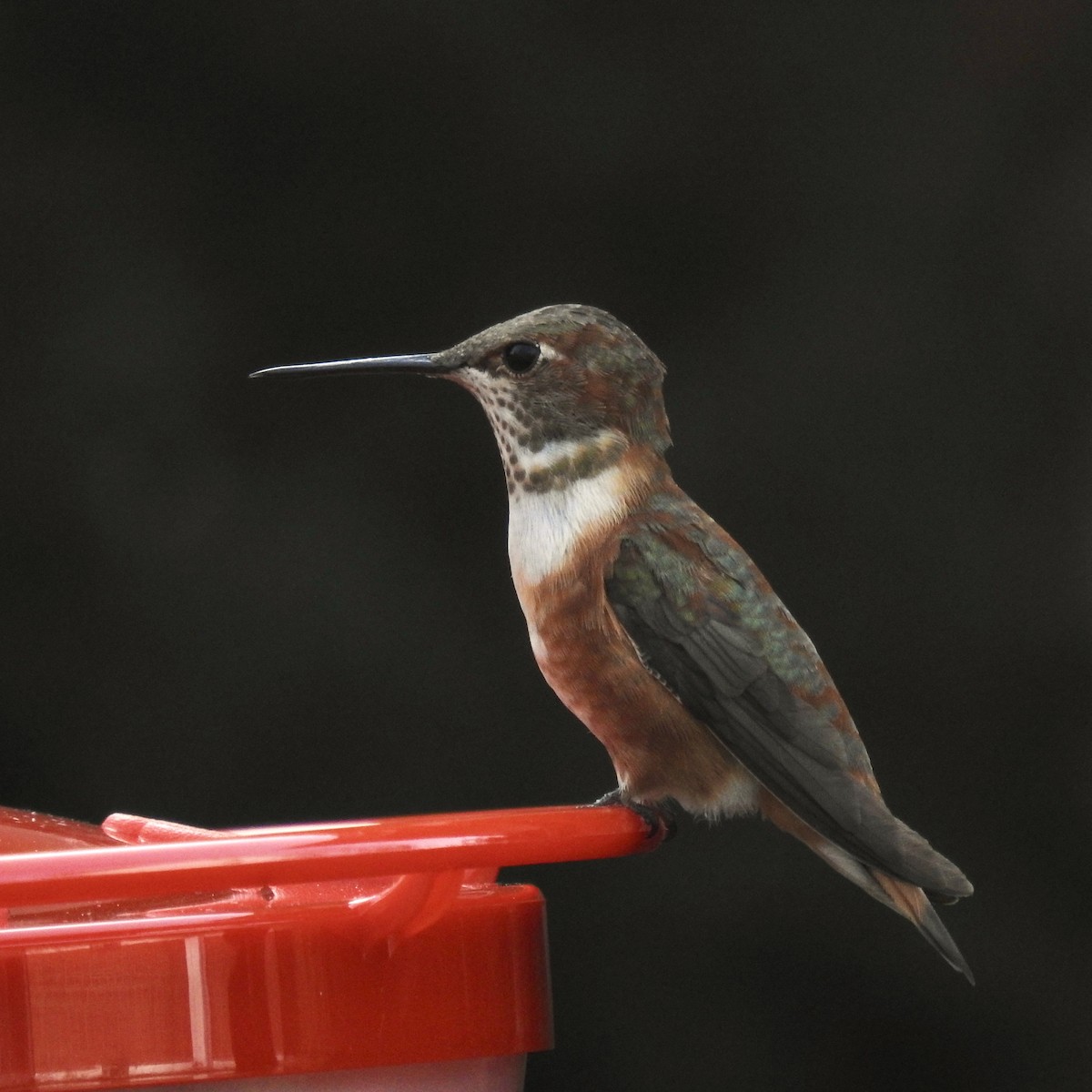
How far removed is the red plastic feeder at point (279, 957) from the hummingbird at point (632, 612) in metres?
0.28

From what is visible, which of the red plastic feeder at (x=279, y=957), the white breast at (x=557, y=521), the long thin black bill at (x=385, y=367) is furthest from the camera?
the white breast at (x=557, y=521)

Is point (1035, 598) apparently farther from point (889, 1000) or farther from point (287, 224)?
point (287, 224)

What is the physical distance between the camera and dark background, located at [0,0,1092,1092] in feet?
7.52

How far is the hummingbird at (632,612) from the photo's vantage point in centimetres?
120

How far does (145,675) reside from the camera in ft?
8.05

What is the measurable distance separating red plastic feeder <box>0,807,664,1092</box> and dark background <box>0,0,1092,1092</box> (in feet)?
4.83

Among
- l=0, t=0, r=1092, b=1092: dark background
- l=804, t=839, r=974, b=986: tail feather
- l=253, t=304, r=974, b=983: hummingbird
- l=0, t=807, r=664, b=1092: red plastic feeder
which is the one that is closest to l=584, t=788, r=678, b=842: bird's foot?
l=253, t=304, r=974, b=983: hummingbird

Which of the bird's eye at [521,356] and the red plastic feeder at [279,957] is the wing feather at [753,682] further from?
the red plastic feeder at [279,957]

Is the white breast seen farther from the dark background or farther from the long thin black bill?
the dark background

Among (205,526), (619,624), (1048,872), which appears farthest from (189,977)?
(1048,872)

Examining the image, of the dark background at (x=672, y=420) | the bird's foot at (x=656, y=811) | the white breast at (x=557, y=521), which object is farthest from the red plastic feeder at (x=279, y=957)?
the dark background at (x=672, y=420)

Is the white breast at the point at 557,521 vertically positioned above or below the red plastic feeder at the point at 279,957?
above

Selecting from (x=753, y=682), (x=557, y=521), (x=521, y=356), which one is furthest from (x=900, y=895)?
(x=521, y=356)

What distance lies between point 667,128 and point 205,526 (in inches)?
33.1
